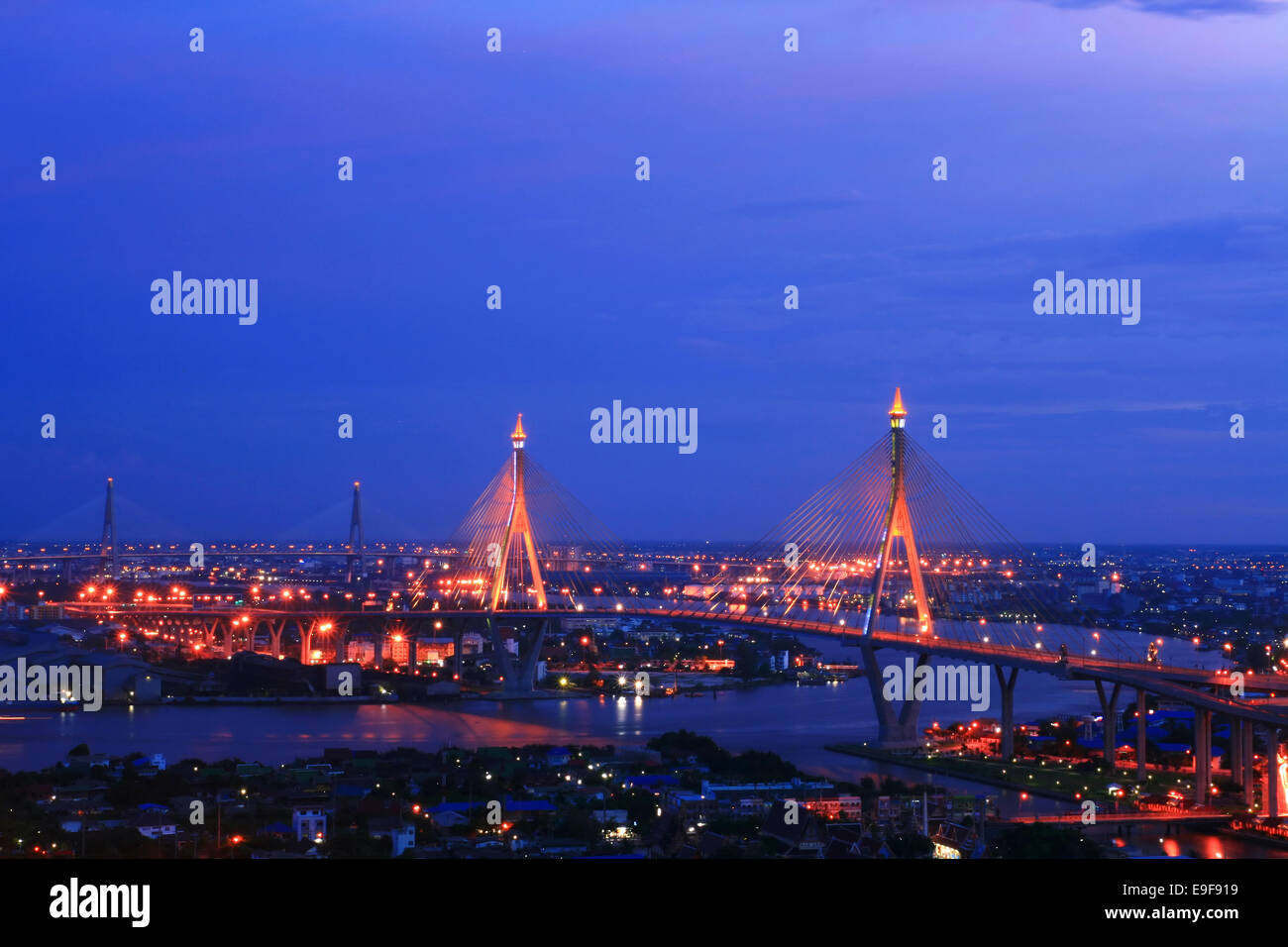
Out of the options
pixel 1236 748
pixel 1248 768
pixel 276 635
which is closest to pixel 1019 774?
pixel 1236 748

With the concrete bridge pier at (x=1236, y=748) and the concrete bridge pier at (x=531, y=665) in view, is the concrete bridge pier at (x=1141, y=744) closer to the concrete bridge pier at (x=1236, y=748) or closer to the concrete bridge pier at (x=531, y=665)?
the concrete bridge pier at (x=1236, y=748)

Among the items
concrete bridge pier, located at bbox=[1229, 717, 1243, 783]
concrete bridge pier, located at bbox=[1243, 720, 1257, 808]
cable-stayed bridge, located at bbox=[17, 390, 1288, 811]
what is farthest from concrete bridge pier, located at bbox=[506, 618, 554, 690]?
concrete bridge pier, located at bbox=[1243, 720, 1257, 808]

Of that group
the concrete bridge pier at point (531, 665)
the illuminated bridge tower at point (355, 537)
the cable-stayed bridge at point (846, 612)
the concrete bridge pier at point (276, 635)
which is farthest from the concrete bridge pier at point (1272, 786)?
the illuminated bridge tower at point (355, 537)

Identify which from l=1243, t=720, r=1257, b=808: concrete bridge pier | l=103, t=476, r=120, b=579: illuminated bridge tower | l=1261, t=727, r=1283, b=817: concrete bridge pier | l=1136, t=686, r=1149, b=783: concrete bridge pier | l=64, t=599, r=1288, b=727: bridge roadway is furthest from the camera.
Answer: l=103, t=476, r=120, b=579: illuminated bridge tower

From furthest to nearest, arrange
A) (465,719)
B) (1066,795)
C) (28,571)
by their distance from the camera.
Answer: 1. (28,571)
2. (465,719)
3. (1066,795)

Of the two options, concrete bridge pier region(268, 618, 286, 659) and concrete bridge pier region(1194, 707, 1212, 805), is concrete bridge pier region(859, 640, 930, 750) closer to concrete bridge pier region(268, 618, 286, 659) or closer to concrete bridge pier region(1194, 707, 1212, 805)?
concrete bridge pier region(1194, 707, 1212, 805)
